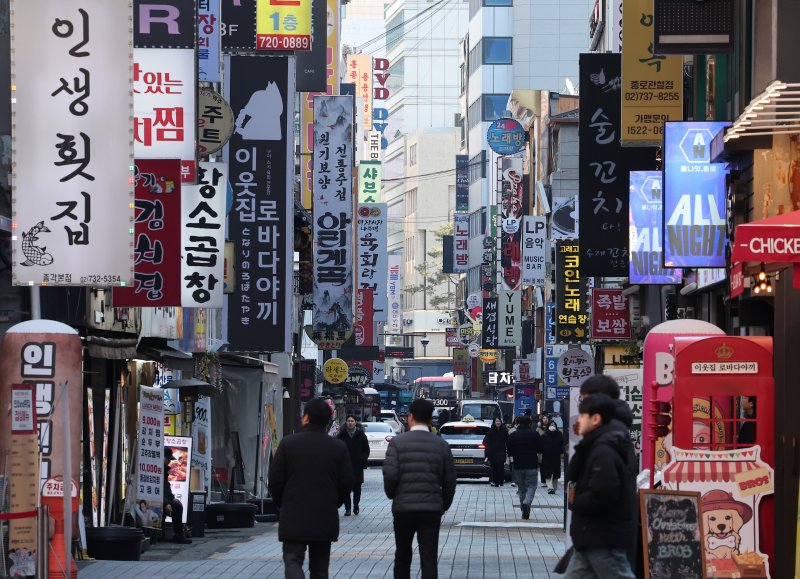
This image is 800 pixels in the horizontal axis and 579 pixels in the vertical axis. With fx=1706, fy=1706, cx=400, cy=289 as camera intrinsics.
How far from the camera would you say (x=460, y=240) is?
117m

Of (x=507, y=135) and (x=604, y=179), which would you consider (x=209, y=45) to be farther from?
(x=507, y=135)

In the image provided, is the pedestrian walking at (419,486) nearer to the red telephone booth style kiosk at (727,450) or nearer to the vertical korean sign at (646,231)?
the red telephone booth style kiosk at (727,450)

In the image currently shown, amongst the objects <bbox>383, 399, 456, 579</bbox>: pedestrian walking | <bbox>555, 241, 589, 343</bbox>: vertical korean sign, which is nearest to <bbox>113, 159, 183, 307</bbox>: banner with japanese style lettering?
<bbox>383, 399, 456, 579</bbox>: pedestrian walking

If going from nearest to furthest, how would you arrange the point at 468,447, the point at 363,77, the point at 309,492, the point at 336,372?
the point at 309,492, the point at 468,447, the point at 336,372, the point at 363,77

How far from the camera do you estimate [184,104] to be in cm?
2044

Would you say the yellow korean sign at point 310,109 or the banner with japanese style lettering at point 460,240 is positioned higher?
the yellow korean sign at point 310,109

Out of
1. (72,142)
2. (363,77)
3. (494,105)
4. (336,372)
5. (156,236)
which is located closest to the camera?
(72,142)

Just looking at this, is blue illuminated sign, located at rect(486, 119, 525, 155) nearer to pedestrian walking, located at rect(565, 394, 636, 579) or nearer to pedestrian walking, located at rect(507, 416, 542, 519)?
pedestrian walking, located at rect(507, 416, 542, 519)

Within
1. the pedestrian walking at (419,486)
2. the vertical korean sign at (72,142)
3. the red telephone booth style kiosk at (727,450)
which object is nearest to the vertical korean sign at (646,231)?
the red telephone booth style kiosk at (727,450)

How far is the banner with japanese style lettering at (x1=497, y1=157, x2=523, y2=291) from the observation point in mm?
78125

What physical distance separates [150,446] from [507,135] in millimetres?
58912

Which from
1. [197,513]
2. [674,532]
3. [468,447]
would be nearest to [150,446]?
[197,513]

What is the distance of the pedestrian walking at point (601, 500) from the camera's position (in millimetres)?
10523

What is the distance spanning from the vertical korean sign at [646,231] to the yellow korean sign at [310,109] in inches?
1031
